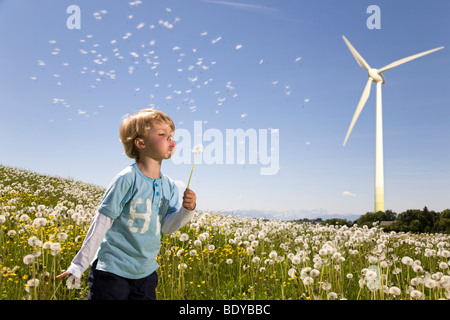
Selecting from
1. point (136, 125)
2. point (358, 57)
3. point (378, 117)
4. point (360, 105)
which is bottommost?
point (136, 125)

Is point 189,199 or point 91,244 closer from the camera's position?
point 91,244

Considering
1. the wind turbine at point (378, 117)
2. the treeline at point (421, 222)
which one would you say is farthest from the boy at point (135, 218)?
the wind turbine at point (378, 117)

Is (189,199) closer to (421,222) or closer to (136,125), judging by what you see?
(136,125)

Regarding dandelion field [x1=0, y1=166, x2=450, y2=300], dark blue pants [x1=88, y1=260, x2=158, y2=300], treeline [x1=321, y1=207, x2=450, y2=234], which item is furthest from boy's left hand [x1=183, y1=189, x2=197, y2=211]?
treeline [x1=321, y1=207, x2=450, y2=234]

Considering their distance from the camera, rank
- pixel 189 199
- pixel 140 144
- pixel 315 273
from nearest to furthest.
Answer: pixel 189 199, pixel 140 144, pixel 315 273

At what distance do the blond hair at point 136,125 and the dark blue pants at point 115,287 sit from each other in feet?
3.78

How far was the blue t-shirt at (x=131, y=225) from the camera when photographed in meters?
3.52

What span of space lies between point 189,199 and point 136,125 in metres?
0.91

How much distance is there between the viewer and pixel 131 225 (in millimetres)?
3590

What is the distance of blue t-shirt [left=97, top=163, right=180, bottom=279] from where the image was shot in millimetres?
3523

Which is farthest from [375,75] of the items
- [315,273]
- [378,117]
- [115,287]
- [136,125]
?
[115,287]

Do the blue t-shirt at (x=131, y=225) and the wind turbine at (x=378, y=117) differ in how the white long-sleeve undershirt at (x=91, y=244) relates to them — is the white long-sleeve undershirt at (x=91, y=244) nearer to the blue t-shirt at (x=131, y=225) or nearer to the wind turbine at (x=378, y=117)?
the blue t-shirt at (x=131, y=225)
